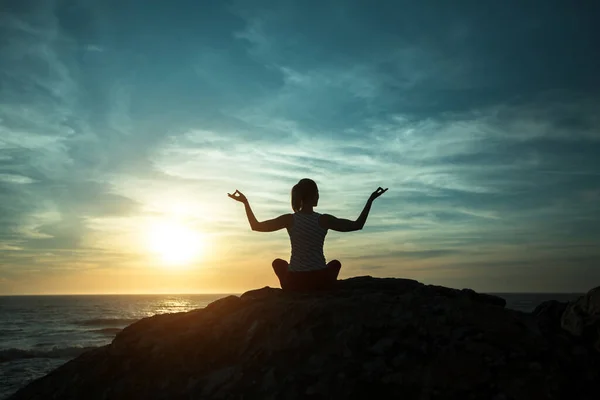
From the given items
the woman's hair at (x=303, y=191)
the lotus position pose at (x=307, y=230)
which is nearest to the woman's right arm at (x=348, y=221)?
the lotus position pose at (x=307, y=230)

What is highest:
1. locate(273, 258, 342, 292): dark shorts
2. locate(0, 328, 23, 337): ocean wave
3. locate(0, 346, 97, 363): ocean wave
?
locate(273, 258, 342, 292): dark shorts

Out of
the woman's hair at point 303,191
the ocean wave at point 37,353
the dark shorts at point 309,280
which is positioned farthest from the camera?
the ocean wave at point 37,353

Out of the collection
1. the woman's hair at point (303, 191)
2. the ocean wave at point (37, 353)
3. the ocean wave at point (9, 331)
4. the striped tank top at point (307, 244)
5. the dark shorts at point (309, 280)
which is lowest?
the ocean wave at point (9, 331)

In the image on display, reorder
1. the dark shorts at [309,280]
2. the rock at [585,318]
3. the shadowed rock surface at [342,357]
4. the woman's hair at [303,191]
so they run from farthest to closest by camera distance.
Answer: the woman's hair at [303,191]
the dark shorts at [309,280]
the rock at [585,318]
the shadowed rock surface at [342,357]

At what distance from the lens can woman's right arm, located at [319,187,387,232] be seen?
24.4ft

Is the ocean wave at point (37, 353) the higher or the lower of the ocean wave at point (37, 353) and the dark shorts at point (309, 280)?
the lower

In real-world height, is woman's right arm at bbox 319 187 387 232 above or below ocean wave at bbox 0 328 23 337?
above

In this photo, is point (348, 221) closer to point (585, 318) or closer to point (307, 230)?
point (307, 230)

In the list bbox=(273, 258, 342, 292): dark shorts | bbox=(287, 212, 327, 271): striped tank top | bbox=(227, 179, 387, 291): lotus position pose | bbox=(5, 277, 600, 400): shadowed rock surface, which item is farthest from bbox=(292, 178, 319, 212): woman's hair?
bbox=(5, 277, 600, 400): shadowed rock surface

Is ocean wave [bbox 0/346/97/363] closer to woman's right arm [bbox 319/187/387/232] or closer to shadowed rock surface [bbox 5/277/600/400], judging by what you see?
shadowed rock surface [bbox 5/277/600/400]

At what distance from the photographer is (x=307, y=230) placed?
745 cm

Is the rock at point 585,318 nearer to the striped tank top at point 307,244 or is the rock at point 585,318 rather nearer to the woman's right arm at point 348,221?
the woman's right arm at point 348,221

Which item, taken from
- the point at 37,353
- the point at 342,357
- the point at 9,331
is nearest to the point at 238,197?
the point at 342,357

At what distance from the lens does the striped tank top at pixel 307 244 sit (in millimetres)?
7406
